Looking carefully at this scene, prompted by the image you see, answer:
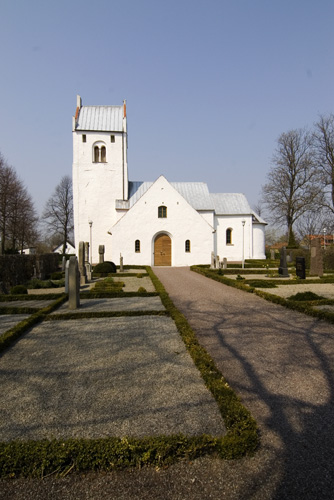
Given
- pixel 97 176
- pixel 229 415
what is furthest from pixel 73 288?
pixel 97 176

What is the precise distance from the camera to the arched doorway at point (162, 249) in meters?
28.1

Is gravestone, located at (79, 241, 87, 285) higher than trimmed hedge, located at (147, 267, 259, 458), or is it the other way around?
gravestone, located at (79, 241, 87, 285)

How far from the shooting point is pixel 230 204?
3534cm

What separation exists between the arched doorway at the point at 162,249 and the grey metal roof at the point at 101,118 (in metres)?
11.8

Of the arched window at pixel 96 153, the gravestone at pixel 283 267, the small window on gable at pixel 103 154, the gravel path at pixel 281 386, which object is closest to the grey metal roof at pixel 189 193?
the small window on gable at pixel 103 154

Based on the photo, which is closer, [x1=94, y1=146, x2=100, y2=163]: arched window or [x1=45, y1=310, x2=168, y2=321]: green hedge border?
[x1=45, y1=310, x2=168, y2=321]: green hedge border

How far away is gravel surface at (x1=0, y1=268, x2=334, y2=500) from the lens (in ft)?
7.41

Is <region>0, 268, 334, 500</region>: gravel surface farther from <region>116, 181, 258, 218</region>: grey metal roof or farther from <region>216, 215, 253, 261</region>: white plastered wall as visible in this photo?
<region>116, 181, 258, 218</region>: grey metal roof

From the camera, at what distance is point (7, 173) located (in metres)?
32.3

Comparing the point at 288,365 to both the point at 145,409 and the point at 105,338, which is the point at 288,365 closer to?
the point at 145,409

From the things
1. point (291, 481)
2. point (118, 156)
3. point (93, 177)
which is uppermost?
point (118, 156)

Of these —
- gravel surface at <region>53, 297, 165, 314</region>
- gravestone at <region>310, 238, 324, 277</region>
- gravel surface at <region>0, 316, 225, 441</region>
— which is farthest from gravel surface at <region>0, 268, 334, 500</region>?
gravestone at <region>310, 238, 324, 277</region>

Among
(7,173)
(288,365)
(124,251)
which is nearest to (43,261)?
(124,251)

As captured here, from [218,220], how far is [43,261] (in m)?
18.9
